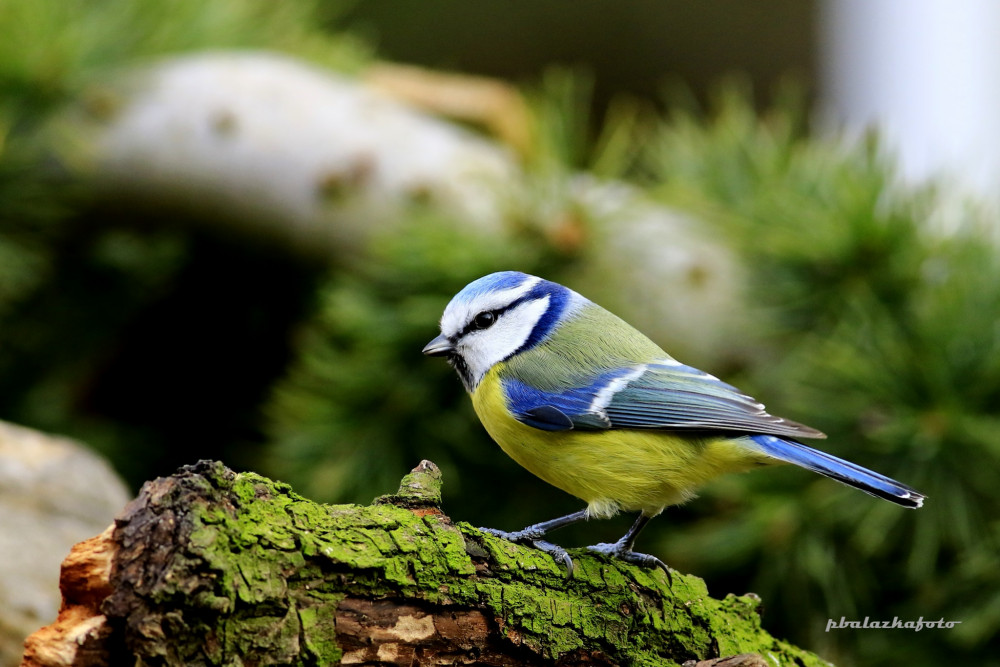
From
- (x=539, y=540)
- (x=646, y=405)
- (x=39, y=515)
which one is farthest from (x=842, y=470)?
(x=39, y=515)

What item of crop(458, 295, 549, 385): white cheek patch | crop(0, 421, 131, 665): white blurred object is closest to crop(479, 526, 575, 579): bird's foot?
crop(458, 295, 549, 385): white cheek patch

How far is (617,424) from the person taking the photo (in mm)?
1166

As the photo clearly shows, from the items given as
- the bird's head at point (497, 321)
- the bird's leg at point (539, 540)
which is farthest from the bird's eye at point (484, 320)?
the bird's leg at point (539, 540)

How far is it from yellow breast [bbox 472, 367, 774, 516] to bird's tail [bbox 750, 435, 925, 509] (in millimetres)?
27

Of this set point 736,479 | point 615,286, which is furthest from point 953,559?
point 615,286

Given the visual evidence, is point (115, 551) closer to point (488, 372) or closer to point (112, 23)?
point (488, 372)

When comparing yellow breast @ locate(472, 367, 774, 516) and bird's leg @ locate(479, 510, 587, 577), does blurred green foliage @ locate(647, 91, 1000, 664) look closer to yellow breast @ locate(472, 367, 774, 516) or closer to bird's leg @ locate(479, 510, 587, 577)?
yellow breast @ locate(472, 367, 774, 516)

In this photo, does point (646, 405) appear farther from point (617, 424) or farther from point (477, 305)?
point (477, 305)

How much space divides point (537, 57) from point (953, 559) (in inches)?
122

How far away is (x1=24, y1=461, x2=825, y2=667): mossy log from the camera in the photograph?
2.50 feet

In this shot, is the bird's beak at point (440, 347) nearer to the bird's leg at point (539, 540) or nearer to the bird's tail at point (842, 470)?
the bird's leg at point (539, 540)

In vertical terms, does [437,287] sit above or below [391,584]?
above

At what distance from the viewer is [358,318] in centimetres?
193

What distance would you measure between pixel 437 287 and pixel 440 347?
65 cm
